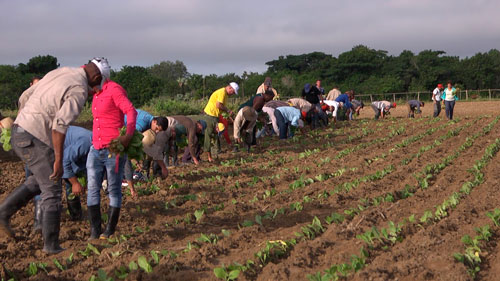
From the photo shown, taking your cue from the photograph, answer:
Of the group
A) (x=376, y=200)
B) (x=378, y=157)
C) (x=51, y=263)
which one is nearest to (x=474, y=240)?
(x=376, y=200)

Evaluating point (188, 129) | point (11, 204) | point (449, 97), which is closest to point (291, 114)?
point (188, 129)

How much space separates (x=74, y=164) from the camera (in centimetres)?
606

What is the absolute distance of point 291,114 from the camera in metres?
14.0

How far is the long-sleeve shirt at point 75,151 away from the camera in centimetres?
600

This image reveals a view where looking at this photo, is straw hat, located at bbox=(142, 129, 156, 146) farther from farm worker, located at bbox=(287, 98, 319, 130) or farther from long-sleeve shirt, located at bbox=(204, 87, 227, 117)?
farm worker, located at bbox=(287, 98, 319, 130)

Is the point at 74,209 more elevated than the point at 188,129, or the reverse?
the point at 188,129


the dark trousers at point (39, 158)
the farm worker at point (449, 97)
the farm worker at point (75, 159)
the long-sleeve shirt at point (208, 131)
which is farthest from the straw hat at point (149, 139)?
the farm worker at point (449, 97)

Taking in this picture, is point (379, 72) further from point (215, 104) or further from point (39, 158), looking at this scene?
point (39, 158)

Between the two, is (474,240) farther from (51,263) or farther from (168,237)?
(51,263)

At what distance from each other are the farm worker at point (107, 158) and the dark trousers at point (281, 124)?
877 centimetres

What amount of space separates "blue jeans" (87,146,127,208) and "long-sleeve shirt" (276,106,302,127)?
Answer: 8865 millimetres

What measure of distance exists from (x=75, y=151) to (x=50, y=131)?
1.33 meters

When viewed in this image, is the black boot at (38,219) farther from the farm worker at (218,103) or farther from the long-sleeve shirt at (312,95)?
the long-sleeve shirt at (312,95)

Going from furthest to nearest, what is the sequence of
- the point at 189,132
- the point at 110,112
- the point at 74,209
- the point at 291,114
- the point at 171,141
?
the point at 291,114
the point at 189,132
the point at 171,141
the point at 74,209
the point at 110,112
